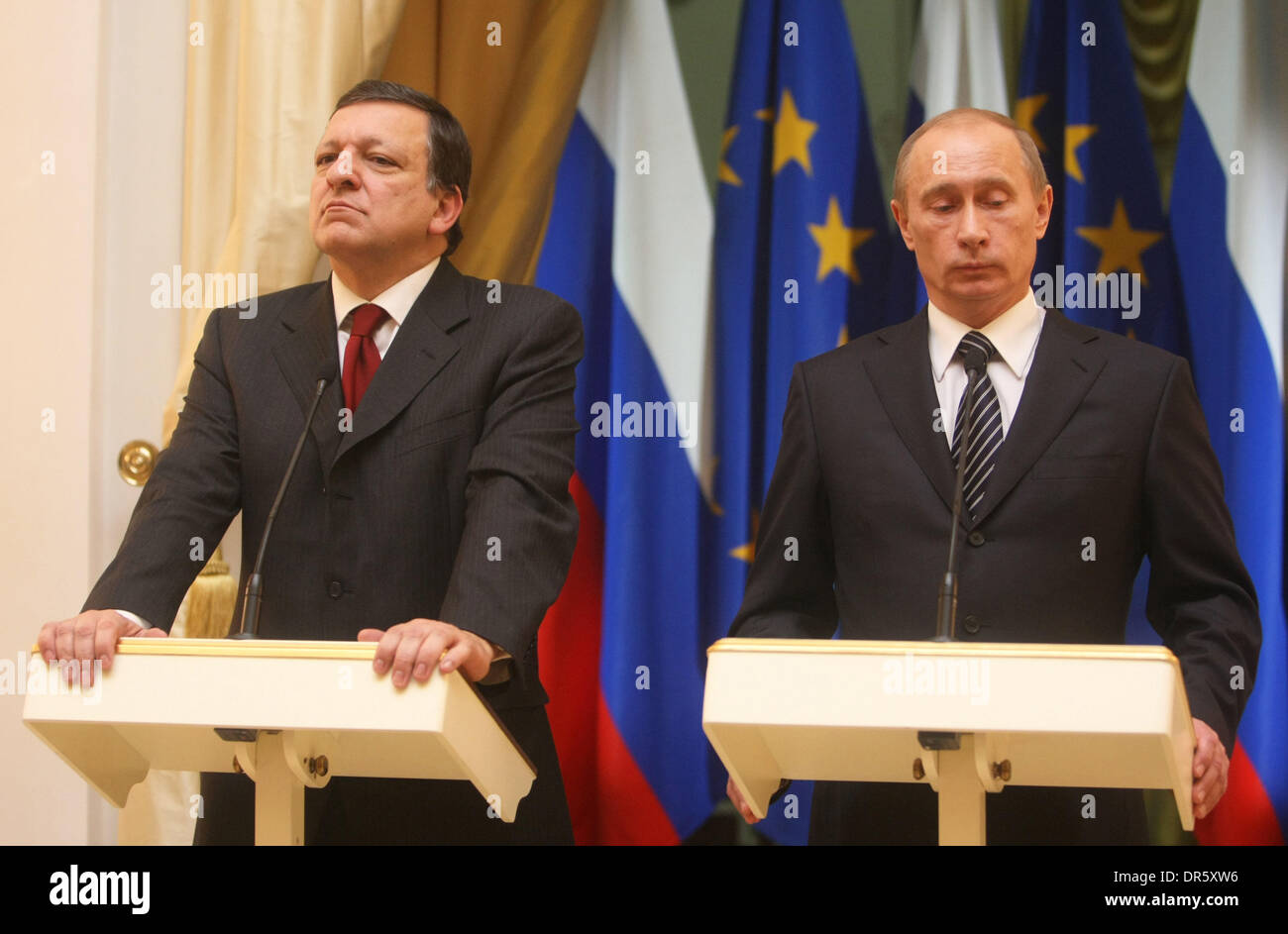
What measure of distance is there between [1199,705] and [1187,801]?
0.38 m

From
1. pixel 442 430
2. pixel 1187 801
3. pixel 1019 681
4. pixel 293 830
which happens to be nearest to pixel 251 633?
pixel 293 830

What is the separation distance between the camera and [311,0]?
3.67m

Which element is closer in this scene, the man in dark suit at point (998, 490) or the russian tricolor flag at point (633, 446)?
the man in dark suit at point (998, 490)

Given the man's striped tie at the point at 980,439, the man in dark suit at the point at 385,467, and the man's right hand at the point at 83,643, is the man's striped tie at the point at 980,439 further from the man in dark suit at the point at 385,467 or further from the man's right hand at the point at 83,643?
the man's right hand at the point at 83,643

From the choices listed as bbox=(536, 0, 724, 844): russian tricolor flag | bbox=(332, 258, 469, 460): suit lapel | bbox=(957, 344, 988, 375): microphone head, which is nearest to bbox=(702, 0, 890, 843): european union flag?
bbox=(536, 0, 724, 844): russian tricolor flag

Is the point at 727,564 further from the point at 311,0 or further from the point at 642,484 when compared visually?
the point at 311,0

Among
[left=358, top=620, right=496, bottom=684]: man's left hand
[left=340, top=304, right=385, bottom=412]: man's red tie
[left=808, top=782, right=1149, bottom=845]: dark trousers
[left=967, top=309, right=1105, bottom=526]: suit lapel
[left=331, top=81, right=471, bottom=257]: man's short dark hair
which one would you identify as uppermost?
[left=331, top=81, right=471, bottom=257]: man's short dark hair

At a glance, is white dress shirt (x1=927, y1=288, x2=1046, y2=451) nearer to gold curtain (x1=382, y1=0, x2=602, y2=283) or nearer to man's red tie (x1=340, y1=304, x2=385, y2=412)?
man's red tie (x1=340, y1=304, x2=385, y2=412)

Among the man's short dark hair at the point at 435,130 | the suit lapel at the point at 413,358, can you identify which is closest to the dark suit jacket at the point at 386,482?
the suit lapel at the point at 413,358

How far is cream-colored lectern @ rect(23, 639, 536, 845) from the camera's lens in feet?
6.29

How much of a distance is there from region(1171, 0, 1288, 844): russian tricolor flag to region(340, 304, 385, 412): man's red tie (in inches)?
76.2

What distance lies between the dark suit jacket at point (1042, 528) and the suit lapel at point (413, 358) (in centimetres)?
65

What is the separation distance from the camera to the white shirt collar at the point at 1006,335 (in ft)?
8.46

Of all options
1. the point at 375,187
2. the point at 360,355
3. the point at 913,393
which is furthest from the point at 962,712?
the point at 375,187
